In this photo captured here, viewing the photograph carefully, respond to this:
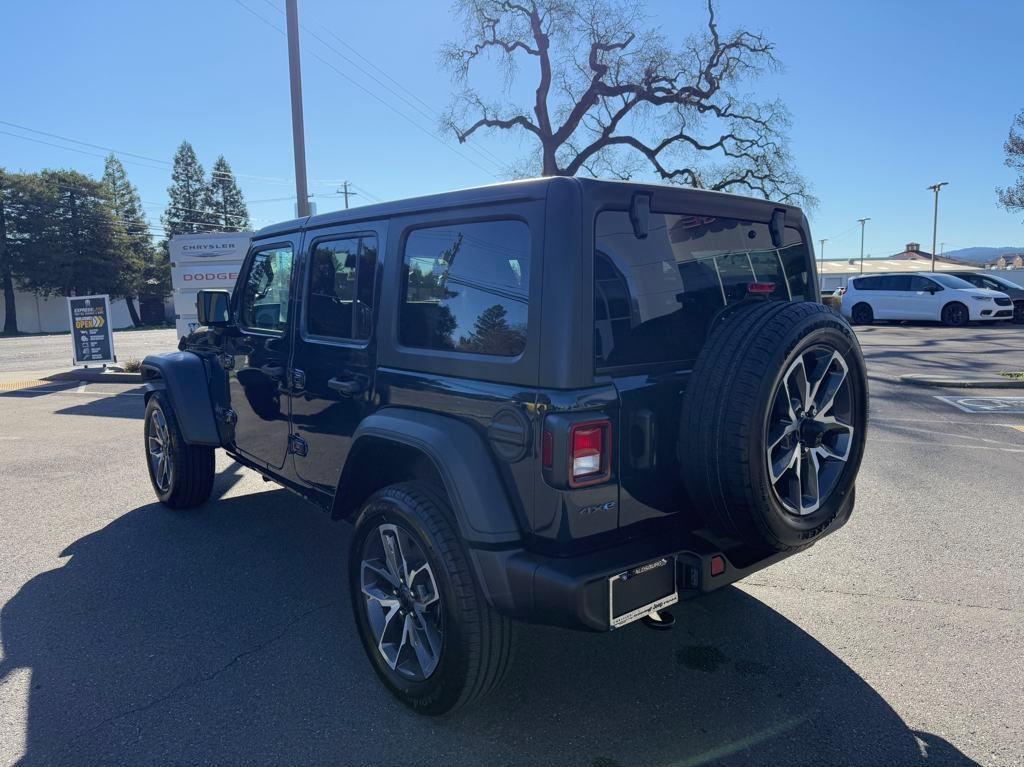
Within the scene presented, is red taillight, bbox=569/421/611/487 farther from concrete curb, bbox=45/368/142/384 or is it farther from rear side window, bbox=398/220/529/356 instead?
concrete curb, bbox=45/368/142/384

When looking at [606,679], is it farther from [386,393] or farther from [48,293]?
[48,293]

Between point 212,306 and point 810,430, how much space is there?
348 centimetres

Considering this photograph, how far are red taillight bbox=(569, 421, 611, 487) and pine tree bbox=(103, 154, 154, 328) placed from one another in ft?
187

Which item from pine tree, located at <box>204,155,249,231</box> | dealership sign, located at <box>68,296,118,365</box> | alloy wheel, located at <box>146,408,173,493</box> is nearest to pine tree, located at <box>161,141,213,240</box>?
pine tree, located at <box>204,155,249,231</box>

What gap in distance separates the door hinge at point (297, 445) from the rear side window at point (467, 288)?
1.07m

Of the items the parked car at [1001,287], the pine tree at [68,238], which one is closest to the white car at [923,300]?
the parked car at [1001,287]

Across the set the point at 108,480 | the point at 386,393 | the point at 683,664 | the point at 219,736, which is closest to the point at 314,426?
the point at 386,393

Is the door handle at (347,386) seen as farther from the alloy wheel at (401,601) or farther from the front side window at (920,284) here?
the front side window at (920,284)

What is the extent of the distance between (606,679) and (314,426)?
1.84 metres

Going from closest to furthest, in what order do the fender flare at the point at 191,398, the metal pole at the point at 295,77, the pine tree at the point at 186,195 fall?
the fender flare at the point at 191,398 → the metal pole at the point at 295,77 → the pine tree at the point at 186,195

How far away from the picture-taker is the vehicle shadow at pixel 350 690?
2.54 metres

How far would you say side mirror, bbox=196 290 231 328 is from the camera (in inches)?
169

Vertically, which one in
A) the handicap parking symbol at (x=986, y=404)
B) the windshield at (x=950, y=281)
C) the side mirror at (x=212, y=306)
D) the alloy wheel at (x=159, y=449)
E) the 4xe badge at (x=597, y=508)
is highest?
the windshield at (x=950, y=281)

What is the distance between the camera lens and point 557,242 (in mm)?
2371
